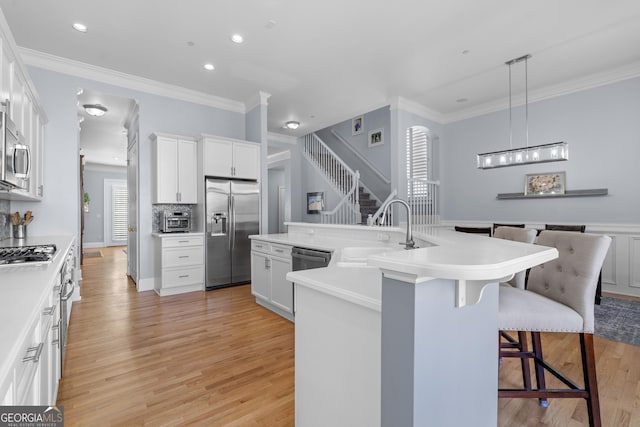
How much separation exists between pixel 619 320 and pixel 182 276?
545cm

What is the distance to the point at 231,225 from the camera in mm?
4918

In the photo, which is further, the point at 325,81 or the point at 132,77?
the point at 325,81

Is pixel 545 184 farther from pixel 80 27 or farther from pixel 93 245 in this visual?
pixel 93 245

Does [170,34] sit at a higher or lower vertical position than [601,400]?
higher

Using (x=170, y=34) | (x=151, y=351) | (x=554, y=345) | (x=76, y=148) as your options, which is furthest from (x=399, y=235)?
(x=76, y=148)

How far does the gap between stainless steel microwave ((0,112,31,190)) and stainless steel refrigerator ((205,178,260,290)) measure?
2689 millimetres

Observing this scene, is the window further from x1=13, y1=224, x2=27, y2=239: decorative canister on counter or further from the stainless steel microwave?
x1=13, y1=224, x2=27, y2=239: decorative canister on counter

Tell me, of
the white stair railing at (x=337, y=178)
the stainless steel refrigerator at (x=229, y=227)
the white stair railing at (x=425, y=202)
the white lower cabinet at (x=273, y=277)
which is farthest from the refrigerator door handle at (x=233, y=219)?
the white stair railing at (x=425, y=202)

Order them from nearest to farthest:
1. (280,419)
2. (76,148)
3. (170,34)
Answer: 1. (280,419)
2. (170,34)
3. (76,148)

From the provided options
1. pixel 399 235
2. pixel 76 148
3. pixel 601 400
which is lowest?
pixel 601 400

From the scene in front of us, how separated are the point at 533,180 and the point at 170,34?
229 inches

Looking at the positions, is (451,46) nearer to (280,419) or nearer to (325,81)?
(325,81)

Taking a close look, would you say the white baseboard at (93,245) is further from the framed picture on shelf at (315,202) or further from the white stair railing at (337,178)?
the white stair railing at (337,178)
